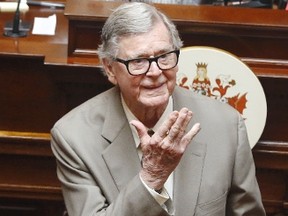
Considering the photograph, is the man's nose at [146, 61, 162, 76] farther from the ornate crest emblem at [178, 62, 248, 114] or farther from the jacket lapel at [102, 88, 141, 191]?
the ornate crest emblem at [178, 62, 248, 114]

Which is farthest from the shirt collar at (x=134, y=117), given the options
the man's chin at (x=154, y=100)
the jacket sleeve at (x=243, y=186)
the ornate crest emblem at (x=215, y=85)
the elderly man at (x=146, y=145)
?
the ornate crest emblem at (x=215, y=85)

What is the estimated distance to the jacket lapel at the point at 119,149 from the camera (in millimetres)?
1798

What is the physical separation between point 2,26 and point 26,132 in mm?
501

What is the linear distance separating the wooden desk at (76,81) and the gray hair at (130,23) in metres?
0.58

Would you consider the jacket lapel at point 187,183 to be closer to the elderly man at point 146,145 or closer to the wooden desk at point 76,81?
the elderly man at point 146,145

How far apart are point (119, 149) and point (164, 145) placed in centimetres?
30

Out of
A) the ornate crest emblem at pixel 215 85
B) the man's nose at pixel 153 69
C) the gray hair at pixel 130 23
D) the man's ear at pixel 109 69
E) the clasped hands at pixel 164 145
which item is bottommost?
the ornate crest emblem at pixel 215 85

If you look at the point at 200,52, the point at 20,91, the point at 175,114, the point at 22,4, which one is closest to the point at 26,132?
the point at 20,91

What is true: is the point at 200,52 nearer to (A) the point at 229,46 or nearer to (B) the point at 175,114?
(A) the point at 229,46

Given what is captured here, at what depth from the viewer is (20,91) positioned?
2490mm

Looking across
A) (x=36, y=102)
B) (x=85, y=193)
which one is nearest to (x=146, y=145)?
(x=85, y=193)

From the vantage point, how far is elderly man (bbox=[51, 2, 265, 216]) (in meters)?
1.62

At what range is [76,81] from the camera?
7.78 ft

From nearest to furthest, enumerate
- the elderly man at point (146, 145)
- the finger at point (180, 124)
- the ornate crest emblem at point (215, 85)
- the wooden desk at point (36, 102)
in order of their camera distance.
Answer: the finger at point (180, 124)
the elderly man at point (146, 145)
the ornate crest emblem at point (215, 85)
the wooden desk at point (36, 102)
